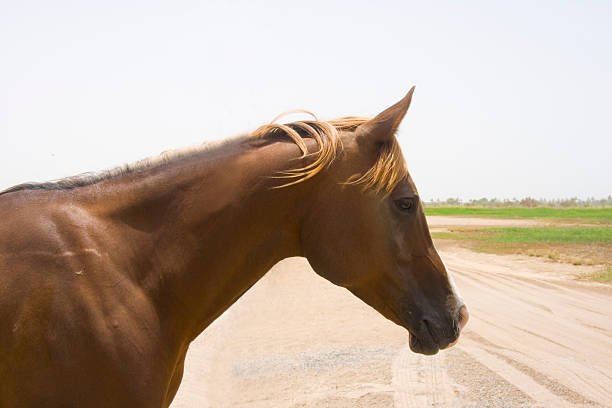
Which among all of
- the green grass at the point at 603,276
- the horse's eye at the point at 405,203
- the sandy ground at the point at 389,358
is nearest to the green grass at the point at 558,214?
the green grass at the point at 603,276

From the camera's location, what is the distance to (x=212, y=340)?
881cm

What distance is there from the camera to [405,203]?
2455 millimetres

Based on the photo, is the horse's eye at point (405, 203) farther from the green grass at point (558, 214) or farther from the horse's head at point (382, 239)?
the green grass at point (558, 214)

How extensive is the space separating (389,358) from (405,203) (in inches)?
203

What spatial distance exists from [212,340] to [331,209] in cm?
707

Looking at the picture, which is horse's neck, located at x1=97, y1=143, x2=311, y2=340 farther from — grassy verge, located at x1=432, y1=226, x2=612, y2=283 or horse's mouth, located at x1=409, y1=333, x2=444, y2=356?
grassy verge, located at x1=432, y1=226, x2=612, y2=283

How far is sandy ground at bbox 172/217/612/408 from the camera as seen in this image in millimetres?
5934

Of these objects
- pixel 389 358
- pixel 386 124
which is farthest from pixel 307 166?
pixel 389 358

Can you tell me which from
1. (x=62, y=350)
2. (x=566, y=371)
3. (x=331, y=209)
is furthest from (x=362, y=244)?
(x=566, y=371)

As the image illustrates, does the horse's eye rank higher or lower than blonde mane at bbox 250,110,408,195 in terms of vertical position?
lower

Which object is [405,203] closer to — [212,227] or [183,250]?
[212,227]

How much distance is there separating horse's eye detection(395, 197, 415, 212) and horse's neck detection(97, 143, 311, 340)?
0.45m

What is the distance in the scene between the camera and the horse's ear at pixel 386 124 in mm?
2453

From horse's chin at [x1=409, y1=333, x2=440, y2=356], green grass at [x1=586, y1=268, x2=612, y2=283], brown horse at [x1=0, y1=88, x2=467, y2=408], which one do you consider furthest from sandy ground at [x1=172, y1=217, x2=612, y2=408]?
green grass at [x1=586, y1=268, x2=612, y2=283]
